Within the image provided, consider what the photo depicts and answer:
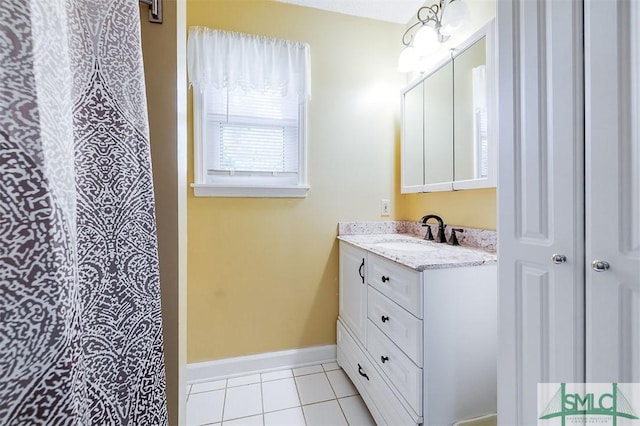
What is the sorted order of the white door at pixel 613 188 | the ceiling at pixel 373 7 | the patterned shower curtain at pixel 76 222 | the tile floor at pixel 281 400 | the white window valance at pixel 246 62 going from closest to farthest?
the patterned shower curtain at pixel 76 222, the white door at pixel 613 188, the tile floor at pixel 281 400, the white window valance at pixel 246 62, the ceiling at pixel 373 7

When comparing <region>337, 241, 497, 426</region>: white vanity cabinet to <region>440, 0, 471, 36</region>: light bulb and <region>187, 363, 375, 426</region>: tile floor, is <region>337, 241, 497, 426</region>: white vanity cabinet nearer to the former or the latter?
<region>187, 363, 375, 426</region>: tile floor

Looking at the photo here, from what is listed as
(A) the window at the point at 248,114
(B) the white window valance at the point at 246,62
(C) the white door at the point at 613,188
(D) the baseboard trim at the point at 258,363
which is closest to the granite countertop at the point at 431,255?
(C) the white door at the point at 613,188

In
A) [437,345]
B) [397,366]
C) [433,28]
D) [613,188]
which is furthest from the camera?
[433,28]

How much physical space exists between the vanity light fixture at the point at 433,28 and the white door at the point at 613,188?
40.7 inches

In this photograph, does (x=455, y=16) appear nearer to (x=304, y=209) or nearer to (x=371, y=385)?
(x=304, y=209)

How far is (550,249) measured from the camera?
65 cm

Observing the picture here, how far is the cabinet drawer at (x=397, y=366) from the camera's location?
999mm

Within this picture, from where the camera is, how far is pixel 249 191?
176cm

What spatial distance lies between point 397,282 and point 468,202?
72 centimetres

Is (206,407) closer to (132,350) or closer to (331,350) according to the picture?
(331,350)

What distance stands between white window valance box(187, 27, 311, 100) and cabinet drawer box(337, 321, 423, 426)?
1.66 meters

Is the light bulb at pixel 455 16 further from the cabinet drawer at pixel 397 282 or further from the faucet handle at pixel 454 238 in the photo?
the cabinet drawer at pixel 397 282

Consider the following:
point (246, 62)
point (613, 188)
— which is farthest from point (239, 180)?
point (613, 188)

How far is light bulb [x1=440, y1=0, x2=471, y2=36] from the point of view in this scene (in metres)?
1.39
